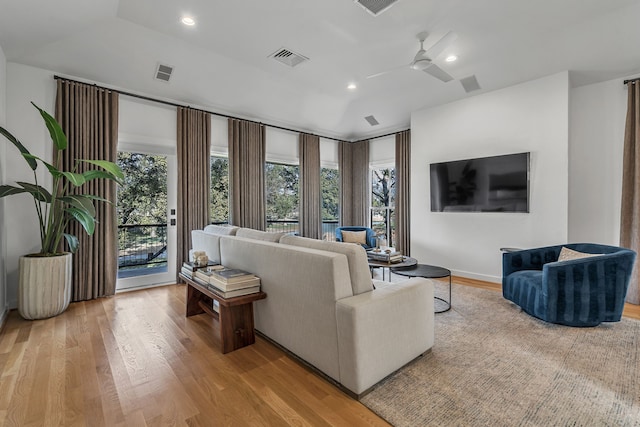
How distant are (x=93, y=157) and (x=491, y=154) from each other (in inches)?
225

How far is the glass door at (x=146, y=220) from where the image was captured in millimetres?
4188

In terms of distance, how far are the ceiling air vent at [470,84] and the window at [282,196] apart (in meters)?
3.36

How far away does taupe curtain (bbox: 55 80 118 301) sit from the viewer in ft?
11.9

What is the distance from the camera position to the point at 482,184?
15.0 feet

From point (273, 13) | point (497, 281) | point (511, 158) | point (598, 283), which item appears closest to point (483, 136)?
point (511, 158)

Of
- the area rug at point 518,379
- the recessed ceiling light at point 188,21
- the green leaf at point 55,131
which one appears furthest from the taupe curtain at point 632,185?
the green leaf at point 55,131

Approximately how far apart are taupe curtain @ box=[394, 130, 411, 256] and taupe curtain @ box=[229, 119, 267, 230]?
2.75m

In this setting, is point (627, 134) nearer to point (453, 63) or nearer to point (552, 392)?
point (453, 63)

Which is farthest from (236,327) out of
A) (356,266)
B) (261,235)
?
(356,266)

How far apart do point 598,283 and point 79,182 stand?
5135mm

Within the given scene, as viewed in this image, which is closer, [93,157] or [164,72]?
[93,157]

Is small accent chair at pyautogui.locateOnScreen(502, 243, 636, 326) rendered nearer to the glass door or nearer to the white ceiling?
the white ceiling

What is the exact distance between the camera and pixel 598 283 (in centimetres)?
276

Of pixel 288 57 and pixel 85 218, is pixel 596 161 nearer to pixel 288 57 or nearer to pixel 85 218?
pixel 288 57
